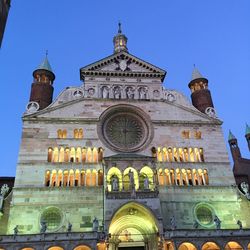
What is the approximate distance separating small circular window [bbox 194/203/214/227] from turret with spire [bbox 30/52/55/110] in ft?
65.5

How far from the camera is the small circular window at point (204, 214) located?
102 feet

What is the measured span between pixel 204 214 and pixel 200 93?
50.4 ft

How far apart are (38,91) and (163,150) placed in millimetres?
15859

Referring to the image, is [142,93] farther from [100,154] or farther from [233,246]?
[233,246]

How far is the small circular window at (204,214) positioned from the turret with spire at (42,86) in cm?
1996

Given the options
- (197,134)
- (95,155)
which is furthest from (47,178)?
(197,134)

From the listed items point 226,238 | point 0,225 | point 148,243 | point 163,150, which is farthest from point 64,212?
point 226,238

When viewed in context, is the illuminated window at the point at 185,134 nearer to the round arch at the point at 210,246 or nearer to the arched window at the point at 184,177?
the arched window at the point at 184,177

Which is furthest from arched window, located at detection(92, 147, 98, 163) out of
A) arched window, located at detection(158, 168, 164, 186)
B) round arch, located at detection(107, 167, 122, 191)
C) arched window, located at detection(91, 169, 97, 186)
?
arched window, located at detection(158, 168, 164, 186)

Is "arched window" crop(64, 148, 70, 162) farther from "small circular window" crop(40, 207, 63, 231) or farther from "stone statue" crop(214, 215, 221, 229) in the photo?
"stone statue" crop(214, 215, 221, 229)

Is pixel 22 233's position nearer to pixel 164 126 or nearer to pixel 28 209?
pixel 28 209

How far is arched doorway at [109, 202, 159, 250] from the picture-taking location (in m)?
29.4

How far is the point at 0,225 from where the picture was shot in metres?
29.1

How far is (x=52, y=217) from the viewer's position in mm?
29672
